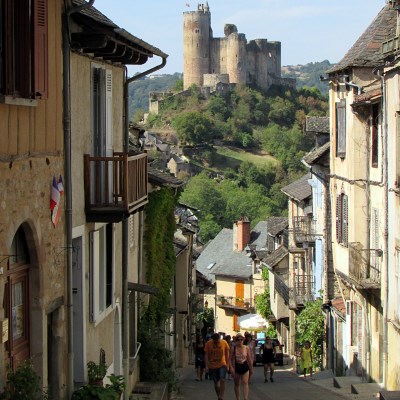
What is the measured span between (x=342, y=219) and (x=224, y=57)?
123 metres

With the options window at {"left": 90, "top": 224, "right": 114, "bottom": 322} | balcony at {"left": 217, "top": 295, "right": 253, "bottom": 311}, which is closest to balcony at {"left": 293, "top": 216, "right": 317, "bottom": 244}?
window at {"left": 90, "top": 224, "right": 114, "bottom": 322}

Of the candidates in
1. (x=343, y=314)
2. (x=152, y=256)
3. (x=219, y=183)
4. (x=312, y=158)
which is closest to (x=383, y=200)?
(x=152, y=256)

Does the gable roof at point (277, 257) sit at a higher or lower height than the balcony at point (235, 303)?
higher

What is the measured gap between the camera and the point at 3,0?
8.87m

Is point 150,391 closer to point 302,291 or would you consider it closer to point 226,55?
point 302,291

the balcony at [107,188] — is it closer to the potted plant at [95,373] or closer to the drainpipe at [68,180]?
the drainpipe at [68,180]

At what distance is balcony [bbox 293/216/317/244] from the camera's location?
120 ft

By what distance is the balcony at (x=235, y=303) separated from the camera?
2509 inches

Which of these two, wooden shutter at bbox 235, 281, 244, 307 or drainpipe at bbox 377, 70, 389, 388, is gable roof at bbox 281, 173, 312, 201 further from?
wooden shutter at bbox 235, 281, 244, 307

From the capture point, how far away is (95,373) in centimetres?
1235

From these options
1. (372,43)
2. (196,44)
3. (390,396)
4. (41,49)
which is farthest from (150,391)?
(196,44)

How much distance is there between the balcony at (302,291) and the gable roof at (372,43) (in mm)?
12646

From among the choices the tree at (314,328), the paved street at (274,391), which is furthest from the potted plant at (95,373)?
the tree at (314,328)

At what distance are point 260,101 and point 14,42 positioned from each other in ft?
457
